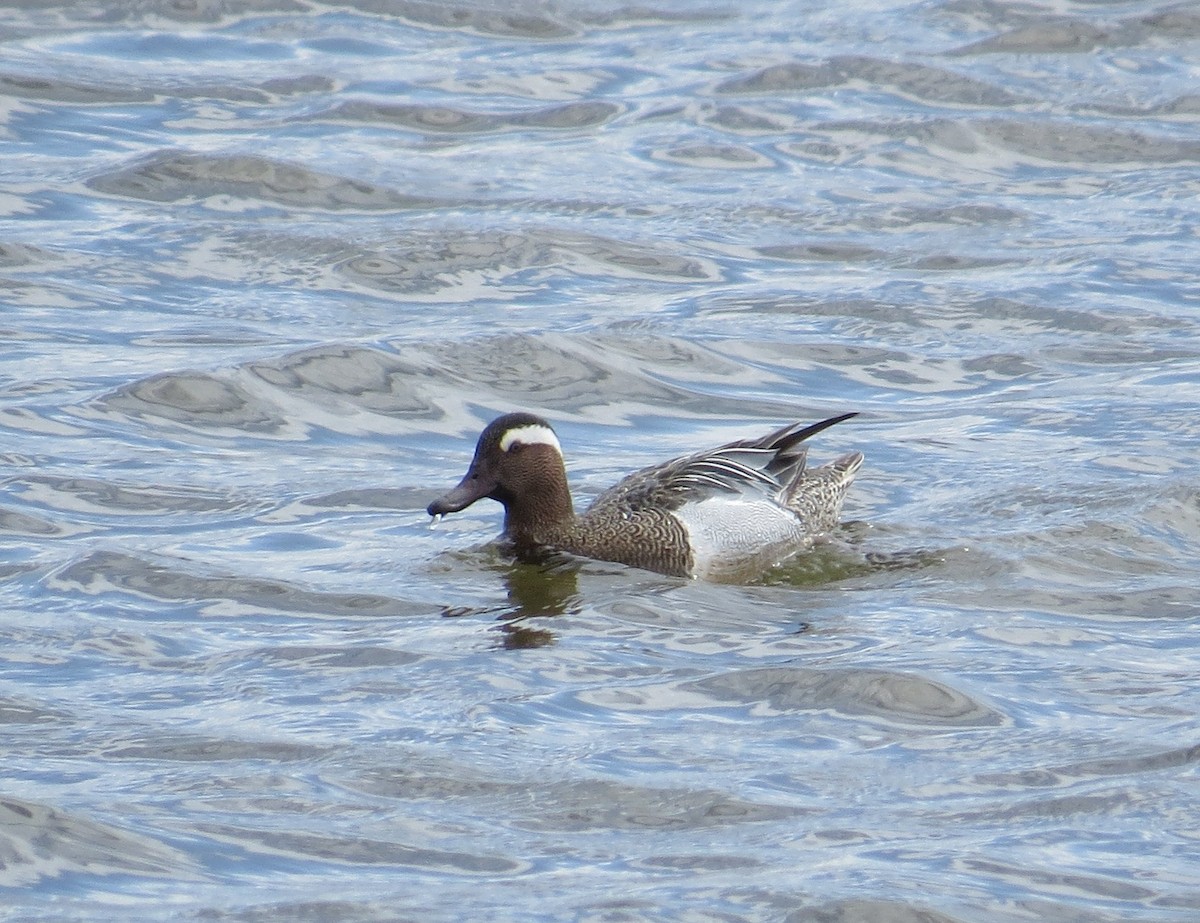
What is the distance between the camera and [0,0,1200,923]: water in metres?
7.04

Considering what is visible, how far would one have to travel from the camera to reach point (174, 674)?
8.49 metres

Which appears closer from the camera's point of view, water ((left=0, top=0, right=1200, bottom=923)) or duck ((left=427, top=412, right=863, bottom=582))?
water ((left=0, top=0, right=1200, bottom=923))

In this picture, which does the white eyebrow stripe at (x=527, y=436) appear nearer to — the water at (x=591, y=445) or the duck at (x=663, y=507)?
the duck at (x=663, y=507)

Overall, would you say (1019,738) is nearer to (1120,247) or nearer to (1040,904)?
(1040,904)

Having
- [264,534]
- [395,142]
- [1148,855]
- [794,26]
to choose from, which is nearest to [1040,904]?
[1148,855]

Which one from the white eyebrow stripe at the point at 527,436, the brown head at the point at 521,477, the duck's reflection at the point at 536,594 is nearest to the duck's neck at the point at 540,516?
the brown head at the point at 521,477

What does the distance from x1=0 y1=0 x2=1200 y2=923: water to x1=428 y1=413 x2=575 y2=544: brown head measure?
0.86ft

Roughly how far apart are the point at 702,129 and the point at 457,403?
6.24m

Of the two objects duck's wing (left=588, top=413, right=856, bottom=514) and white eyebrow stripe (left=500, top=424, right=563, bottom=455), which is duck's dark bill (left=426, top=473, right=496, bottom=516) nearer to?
white eyebrow stripe (left=500, top=424, right=563, bottom=455)

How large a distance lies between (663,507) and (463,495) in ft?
3.20

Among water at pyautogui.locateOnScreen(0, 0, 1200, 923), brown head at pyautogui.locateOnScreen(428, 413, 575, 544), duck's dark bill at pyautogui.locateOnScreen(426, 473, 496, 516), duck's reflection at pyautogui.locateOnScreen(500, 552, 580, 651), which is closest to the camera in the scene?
water at pyautogui.locateOnScreen(0, 0, 1200, 923)

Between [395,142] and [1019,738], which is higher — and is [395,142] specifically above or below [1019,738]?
above

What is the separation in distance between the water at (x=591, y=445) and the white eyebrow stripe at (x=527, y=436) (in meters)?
0.58

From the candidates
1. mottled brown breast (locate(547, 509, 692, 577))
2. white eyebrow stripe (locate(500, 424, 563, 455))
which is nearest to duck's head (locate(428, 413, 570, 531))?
white eyebrow stripe (locate(500, 424, 563, 455))
